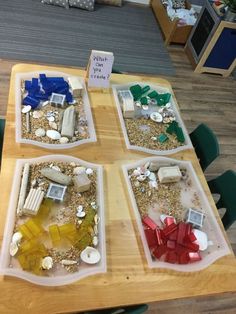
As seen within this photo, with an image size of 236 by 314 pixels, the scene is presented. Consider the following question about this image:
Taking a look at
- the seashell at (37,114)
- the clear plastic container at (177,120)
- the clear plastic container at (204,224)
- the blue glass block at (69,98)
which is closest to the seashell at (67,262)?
the clear plastic container at (204,224)

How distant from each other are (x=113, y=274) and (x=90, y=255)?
0.10m

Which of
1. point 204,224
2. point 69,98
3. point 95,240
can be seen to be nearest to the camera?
point 95,240

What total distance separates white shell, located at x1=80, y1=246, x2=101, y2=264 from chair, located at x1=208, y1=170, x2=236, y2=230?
0.71 m

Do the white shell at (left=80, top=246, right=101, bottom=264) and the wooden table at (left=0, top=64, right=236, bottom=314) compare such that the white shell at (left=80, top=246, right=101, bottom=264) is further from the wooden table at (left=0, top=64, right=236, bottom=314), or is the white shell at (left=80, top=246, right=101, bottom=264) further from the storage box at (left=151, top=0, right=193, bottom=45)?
the storage box at (left=151, top=0, right=193, bottom=45)

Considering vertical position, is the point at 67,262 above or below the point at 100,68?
below

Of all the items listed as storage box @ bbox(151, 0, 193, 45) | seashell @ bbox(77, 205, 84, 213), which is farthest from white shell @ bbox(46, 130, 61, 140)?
storage box @ bbox(151, 0, 193, 45)

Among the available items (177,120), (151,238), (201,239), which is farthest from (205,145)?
(151,238)

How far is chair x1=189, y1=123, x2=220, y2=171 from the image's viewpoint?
148 cm

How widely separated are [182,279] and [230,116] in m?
2.06

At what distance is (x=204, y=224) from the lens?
46.1 inches

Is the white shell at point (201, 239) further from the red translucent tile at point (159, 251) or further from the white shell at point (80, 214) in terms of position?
the white shell at point (80, 214)

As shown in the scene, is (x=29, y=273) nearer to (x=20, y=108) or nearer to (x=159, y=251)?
(x=159, y=251)

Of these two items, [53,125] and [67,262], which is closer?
[67,262]

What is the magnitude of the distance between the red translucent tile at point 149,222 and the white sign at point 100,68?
765 mm
